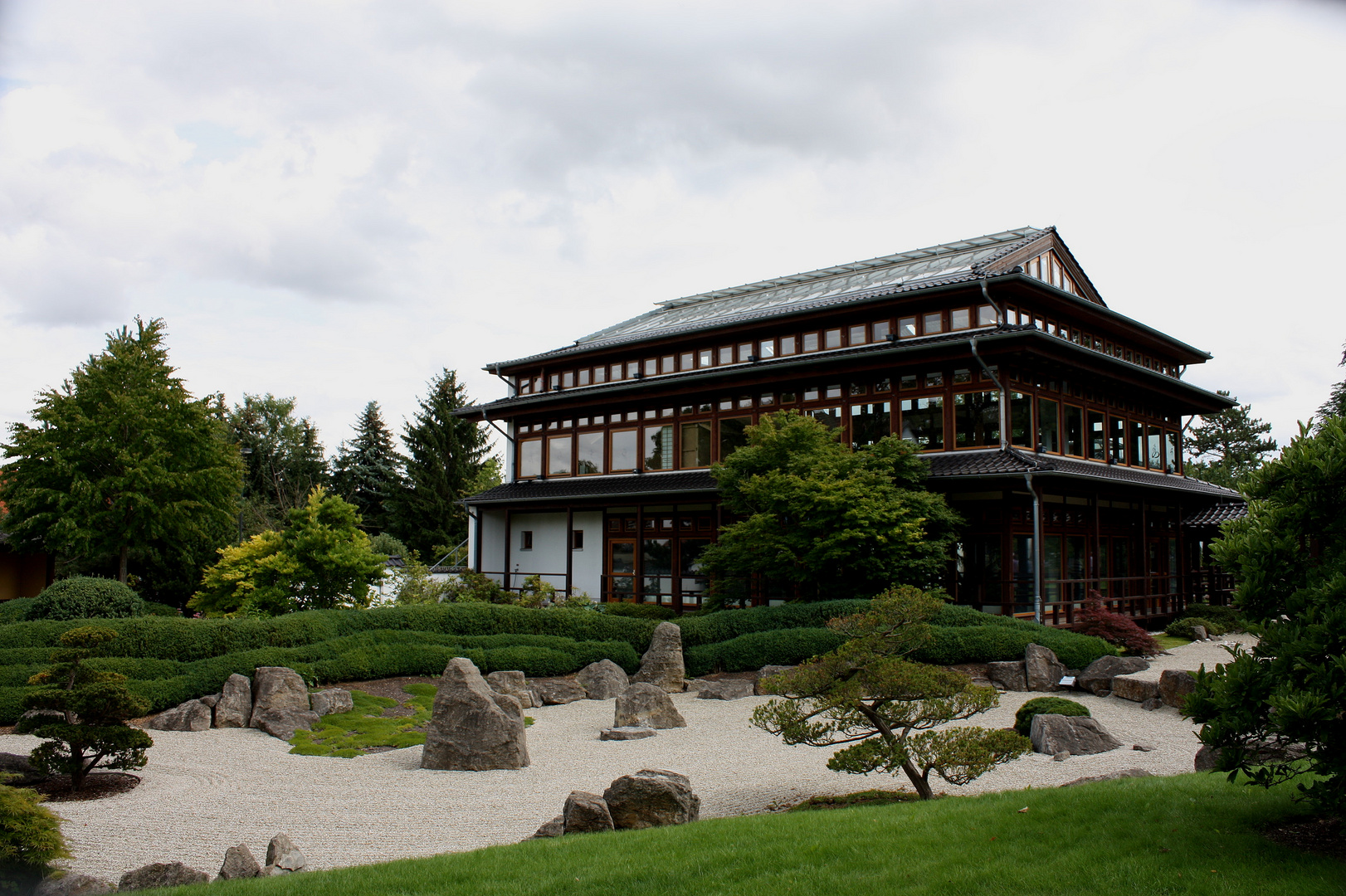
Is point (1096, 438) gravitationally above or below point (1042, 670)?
above

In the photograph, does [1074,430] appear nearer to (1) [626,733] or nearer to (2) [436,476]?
(1) [626,733]

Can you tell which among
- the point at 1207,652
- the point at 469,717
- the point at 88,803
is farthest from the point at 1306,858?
the point at 1207,652

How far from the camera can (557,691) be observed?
17922 millimetres

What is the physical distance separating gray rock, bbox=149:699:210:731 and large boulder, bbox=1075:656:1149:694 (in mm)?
15213

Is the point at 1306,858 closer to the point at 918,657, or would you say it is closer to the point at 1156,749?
the point at 1156,749

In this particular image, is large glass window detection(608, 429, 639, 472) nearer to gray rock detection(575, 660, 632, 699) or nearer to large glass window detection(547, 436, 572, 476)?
large glass window detection(547, 436, 572, 476)

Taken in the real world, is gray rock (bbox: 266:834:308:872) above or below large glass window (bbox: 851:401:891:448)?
below

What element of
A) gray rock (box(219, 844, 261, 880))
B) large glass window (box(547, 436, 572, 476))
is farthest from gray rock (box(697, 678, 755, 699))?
large glass window (box(547, 436, 572, 476))

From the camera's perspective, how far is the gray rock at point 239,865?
7.76m

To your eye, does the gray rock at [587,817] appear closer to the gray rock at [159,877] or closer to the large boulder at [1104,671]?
the gray rock at [159,877]

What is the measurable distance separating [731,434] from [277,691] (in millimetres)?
15820

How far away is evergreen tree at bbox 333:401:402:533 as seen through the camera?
53.6m

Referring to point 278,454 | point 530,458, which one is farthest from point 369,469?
point 530,458

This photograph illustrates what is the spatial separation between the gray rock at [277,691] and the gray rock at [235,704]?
0.36ft
